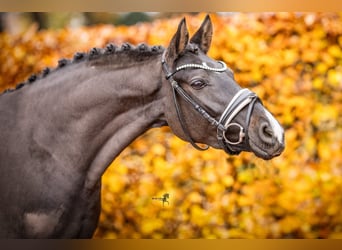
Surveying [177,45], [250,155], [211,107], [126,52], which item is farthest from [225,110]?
[250,155]

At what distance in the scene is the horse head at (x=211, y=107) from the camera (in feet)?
6.44

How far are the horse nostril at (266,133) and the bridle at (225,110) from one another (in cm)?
7

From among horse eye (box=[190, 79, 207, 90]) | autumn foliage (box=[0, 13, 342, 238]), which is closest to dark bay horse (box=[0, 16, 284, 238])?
horse eye (box=[190, 79, 207, 90])

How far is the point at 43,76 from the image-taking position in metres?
2.24

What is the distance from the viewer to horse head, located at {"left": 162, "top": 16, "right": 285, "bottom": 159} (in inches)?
77.3

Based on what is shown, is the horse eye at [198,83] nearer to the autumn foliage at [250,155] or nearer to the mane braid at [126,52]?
the mane braid at [126,52]

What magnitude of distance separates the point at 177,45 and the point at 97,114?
0.51 meters

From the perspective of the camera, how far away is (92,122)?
2.11m

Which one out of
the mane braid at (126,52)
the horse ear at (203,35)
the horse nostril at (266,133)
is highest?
the horse ear at (203,35)

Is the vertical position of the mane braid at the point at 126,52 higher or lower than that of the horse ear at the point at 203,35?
lower

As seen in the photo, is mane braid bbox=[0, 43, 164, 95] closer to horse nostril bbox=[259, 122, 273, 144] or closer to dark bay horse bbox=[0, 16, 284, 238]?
dark bay horse bbox=[0, 16, 284, 238]

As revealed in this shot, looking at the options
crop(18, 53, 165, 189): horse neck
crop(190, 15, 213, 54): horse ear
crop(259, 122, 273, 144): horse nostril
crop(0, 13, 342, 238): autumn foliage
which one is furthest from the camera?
crop(0, 13, 342, 238): autumn foliage

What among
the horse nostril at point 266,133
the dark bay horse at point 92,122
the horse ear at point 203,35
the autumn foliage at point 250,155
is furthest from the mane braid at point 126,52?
the autumn foliage at point 250,155

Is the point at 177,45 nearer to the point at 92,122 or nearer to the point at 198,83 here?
the point at 198,83
